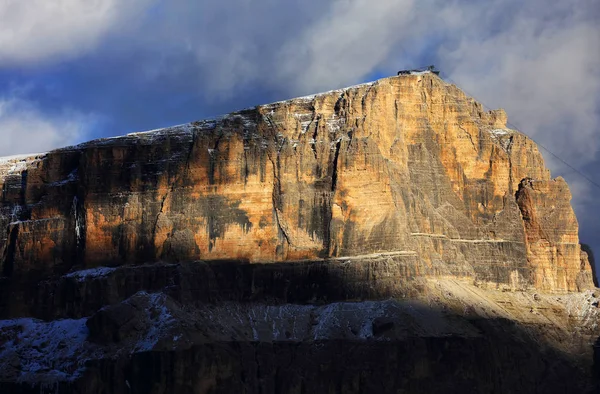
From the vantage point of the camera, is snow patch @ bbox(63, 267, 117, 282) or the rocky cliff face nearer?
the rocky cliff face

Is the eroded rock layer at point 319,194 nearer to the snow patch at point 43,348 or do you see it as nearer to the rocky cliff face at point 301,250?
the rocky cliff face at point 301,250

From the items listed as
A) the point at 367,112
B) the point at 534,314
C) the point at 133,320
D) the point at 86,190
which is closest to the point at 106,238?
the point at 86,190

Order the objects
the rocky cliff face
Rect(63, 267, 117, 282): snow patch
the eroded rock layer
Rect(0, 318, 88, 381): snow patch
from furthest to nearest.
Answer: Rect(63, 267, 117, 282): snow patch < the eroded rock layer < Rect(0, 318, 88, 381): snow patch < the rocky cliff face

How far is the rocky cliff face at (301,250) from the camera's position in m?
160

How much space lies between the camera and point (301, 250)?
17250 centimetres

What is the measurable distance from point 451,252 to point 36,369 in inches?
1768

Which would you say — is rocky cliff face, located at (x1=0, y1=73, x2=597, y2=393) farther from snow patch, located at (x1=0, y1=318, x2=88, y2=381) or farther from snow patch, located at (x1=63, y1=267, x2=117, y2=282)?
snow patch, located at (x1=63, y1=267, x2=117, y2=282)

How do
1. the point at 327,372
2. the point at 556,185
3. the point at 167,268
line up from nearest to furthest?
the point at 327,372, the point at 167,268, the point at 556,185

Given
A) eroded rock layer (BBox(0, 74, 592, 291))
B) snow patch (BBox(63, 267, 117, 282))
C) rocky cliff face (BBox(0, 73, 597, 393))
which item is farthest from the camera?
snow patch (BBox(63, 267, 117, 282))

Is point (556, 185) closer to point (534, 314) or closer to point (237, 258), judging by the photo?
point (534, 314)

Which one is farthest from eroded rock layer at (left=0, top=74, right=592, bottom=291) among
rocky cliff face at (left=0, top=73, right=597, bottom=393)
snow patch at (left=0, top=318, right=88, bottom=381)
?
snow patch at (left=0, top=318, right=88, bottom=381)

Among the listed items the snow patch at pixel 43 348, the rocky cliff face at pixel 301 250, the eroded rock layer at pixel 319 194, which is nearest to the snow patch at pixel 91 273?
the rocky cliff face at pixel 301 250

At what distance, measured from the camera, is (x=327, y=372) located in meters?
158

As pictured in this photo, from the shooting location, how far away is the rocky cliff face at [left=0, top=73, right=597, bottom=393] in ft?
524
